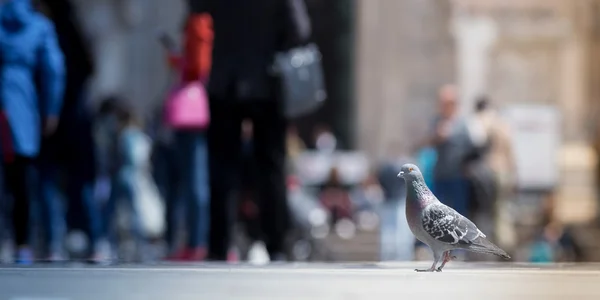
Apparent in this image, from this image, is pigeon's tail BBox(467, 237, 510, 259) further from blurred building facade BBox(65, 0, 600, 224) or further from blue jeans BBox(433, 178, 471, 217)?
blurred building facade BBox(65, 0, 600, 224)

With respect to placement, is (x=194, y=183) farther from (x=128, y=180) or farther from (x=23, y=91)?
(x=128, y=180)

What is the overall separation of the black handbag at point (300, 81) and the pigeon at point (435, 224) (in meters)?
2.90

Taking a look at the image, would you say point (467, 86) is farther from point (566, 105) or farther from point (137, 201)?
point (137, 201)

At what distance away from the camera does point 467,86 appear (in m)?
24.8

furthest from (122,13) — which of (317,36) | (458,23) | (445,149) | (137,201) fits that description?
(445,149)

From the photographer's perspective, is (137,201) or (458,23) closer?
(137,201)

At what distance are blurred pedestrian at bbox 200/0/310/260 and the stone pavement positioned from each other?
7.58ft

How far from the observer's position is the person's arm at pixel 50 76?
8.67 metres

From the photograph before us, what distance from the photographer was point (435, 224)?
18.2ft

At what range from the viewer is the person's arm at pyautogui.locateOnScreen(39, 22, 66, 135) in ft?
28.5

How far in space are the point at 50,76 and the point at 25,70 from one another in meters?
0.16

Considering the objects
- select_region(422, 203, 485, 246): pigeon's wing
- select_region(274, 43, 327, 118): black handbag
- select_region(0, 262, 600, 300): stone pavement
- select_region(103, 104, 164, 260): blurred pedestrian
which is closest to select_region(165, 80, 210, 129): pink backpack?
select_region(274, 43, 327, 118): black handbag

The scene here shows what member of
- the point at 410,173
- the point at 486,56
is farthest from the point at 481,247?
the point at 486,56

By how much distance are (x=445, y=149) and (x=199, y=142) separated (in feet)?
6.04
